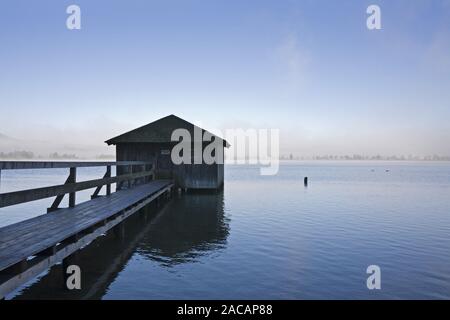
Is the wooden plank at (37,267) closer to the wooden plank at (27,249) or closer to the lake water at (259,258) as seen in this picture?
the wooden plank at (27,249)

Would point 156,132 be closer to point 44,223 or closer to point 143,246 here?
point 143,246

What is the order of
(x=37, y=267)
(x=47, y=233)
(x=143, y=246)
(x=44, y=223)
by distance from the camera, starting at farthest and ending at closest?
(x=143, y=246), (x=44, y=223), (x=47, y=233), (x=37, y=267)

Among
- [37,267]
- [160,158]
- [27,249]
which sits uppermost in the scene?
[160,158]

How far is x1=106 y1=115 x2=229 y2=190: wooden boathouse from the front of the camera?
84.9 ft

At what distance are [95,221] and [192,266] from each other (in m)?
2.67

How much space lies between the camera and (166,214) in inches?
693

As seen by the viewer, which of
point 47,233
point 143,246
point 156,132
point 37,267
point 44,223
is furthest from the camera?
point 156,132

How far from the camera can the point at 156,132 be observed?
26.2 m

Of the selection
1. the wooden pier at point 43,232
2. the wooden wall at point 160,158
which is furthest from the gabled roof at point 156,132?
the wooden pier at point 43,232

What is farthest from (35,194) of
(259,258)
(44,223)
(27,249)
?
(259,258)

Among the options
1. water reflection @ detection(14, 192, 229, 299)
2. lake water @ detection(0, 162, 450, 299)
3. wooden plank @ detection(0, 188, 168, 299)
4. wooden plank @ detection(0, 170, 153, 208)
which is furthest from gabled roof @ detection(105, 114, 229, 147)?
wooden plank @ detection(0, 188, 168, 299)

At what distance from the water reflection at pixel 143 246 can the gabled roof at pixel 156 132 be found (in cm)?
760

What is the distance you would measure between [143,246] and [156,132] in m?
16.0

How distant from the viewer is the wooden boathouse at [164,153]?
25891 mm
